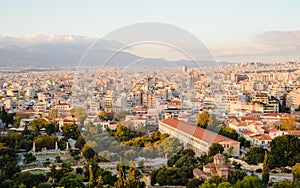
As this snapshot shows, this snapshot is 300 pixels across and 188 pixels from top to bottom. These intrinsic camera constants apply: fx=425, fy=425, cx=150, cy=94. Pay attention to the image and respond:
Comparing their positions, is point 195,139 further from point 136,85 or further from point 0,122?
point 0,122

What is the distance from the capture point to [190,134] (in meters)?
5.30

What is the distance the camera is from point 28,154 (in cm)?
652

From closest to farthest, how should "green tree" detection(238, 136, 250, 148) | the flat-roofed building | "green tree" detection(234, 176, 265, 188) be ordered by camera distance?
"green tree" detection(234, 176, 265, 188)
the flat-roofed building
"green tree" detection(238, 136, 250, 148)

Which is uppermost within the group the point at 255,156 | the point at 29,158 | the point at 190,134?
the point at 190,134

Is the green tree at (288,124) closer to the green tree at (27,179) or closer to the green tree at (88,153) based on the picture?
the green tree at (88,153)

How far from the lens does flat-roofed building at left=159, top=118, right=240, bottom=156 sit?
5.34 meters

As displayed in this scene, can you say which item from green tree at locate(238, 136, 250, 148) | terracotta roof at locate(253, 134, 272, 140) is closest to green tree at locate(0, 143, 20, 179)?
green tree at locate(238, 136, 250, 148)

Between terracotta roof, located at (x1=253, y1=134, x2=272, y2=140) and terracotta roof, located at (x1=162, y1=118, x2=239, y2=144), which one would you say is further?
terracotta roof, located at (x1=253, y1=134, x2=272, y2=140)

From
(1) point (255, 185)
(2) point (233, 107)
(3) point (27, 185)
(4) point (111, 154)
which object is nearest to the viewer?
(1) point (255, 185)

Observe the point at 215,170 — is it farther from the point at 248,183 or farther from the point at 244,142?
the point at 244,142

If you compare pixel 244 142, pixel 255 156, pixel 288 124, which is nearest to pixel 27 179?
pixel 255 156

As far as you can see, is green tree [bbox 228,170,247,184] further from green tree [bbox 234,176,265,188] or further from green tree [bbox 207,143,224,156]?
green tree [bbox 207,143,224,156]

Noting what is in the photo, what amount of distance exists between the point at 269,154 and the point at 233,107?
7.12 meters

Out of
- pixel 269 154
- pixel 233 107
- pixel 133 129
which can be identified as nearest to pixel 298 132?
pixel 269 154
